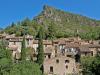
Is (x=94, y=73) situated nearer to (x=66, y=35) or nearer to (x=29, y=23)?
(x=66, y=35)

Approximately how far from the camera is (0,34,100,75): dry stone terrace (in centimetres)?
5297

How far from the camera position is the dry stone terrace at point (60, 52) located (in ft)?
174

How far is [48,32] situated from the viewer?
7888 cm

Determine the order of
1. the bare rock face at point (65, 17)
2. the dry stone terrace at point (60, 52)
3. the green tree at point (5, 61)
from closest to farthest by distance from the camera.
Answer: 1. the green tree at point (5, 61)
2. the dry stone terrace at point (60, 52)
3. the bare rock face at point (65, 17)

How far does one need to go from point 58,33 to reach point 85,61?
27.5 m

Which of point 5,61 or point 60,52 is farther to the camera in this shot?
point 60,52

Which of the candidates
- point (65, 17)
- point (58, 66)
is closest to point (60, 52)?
point (58, 66)

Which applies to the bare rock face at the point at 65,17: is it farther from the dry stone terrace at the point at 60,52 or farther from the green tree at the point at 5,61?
the green tree at the point at 5,61

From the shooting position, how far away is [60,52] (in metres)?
65.0

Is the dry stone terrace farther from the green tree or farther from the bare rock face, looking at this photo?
the bare rock face

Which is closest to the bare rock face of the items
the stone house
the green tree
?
the green tree

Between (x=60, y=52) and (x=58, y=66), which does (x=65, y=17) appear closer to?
(x=60, y=52)

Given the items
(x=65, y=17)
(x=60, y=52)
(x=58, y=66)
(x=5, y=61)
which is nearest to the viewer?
(x=5, y=61)

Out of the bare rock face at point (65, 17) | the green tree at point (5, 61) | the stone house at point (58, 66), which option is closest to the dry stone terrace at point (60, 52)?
the stone house at point (58, 66)
